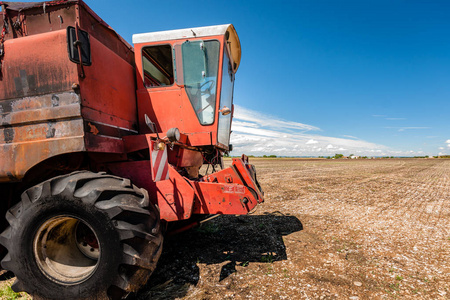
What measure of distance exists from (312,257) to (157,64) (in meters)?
4.18

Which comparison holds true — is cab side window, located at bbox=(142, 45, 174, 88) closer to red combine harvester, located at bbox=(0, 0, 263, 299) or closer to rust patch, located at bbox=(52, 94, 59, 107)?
red combine harvester, located at bbox=(0, 0, 263, 299)

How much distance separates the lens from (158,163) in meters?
2.78

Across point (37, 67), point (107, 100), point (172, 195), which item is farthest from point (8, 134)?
point (172, 195)

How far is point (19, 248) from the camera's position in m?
2.28

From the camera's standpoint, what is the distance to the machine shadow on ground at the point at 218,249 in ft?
9.28

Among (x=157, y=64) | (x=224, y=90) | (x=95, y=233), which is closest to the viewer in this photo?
(x=95, y=233)

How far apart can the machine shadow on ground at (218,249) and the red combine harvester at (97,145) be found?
0.52m

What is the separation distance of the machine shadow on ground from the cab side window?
109 inches

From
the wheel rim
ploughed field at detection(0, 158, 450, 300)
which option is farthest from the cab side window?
ploughed field at detection(0, 158, 450, 300)

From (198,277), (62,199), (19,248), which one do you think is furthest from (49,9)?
(198,277)

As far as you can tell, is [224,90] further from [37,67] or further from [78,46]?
[37,67]

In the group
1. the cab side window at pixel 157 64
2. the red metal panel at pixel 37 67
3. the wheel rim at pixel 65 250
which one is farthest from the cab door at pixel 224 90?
the wheel rim at pixel 65 250

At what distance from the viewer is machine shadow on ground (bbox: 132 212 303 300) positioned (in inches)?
111

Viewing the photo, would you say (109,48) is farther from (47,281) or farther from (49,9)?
(47,281)
